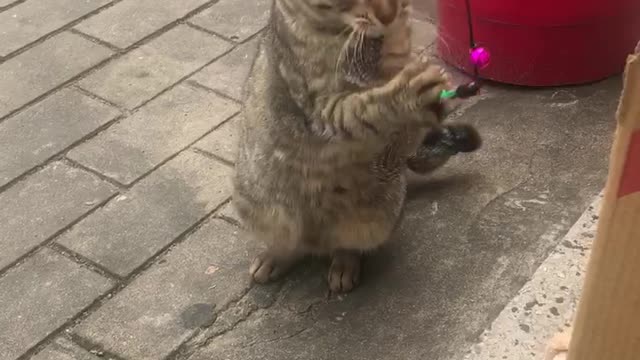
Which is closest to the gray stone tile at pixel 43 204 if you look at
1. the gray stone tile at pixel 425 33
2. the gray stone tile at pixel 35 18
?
the gray stone tile at pixel 35 18

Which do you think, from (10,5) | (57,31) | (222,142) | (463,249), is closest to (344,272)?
(463,249)

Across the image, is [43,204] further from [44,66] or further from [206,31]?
[206,31]

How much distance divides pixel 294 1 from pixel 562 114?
54.7 inches

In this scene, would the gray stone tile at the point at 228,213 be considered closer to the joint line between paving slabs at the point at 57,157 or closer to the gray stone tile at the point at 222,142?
the gray stone tile at the point at 222,142

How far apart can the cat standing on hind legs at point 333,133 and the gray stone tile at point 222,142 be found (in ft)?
1.54

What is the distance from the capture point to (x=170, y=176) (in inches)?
118

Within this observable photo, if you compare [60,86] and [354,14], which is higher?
[354,14]

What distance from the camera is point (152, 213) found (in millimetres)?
2861

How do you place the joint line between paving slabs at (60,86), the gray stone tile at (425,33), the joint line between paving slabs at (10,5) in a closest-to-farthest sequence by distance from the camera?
1. the joint line between paving slabs at (60,86)
2. the gray stone tile at (425,33)
3. the joint line between paving slabs at (10,5)

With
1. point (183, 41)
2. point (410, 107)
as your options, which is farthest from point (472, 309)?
point (183, 41)

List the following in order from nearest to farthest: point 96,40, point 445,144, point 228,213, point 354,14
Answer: point 354,14, point 445,144, point 228,213, point 96,40

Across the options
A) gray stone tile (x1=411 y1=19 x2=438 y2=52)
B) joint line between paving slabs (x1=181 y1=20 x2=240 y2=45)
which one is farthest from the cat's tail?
joint line between paving slabs (x1=181 y1=20 x2=240 y2=45)

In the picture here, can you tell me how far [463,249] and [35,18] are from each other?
2152 mm

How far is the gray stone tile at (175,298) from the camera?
2.46 metres
